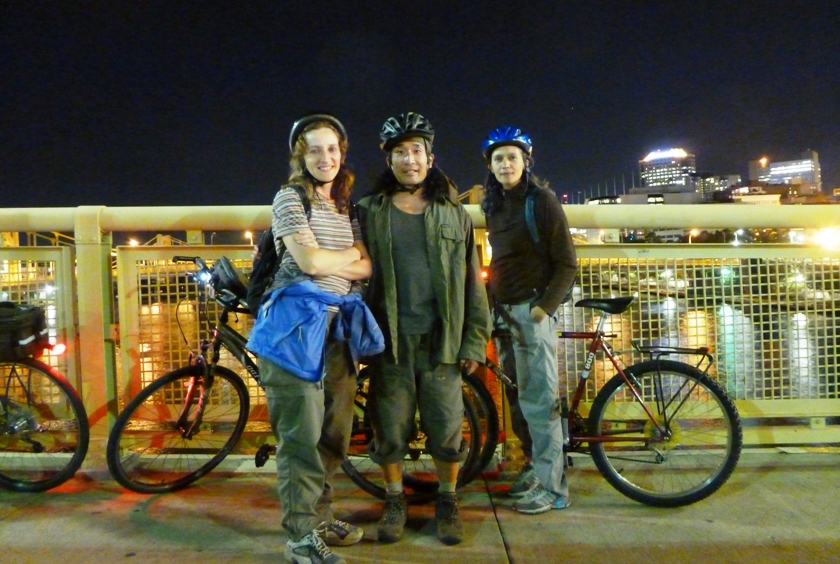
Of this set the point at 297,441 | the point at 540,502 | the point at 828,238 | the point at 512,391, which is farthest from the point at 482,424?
the point at 828,238

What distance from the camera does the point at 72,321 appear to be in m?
4.41

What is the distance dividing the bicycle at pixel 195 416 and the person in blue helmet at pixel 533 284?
42cm

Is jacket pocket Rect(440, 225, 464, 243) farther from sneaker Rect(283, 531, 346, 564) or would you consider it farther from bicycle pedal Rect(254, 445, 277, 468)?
bicycle pedal Rect(254, 445, 277, 468)

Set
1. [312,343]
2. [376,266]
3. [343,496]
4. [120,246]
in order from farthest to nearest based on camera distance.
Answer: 1. [120,246]
2. [343,496]
3. [376,266]
4. [312,343]

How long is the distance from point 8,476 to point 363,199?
292 cm

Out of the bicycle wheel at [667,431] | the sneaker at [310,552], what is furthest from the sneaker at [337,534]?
the bicycle wheel at [667,431]

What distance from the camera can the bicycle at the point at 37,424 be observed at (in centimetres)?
407

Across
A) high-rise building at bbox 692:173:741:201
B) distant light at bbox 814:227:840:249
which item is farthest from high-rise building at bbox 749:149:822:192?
distant light at bbox 814:227:840:249

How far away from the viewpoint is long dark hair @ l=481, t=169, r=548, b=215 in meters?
3.82

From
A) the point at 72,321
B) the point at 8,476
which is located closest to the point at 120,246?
the point at 72,321

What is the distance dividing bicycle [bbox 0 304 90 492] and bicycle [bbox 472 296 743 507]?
3.00 m

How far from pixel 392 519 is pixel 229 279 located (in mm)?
1610

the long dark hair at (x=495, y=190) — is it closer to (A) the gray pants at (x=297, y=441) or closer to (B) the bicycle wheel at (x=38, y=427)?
(A) the gray pants at (x=297, y=441)

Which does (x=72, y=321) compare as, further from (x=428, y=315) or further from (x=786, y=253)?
(x=786, y=253)
